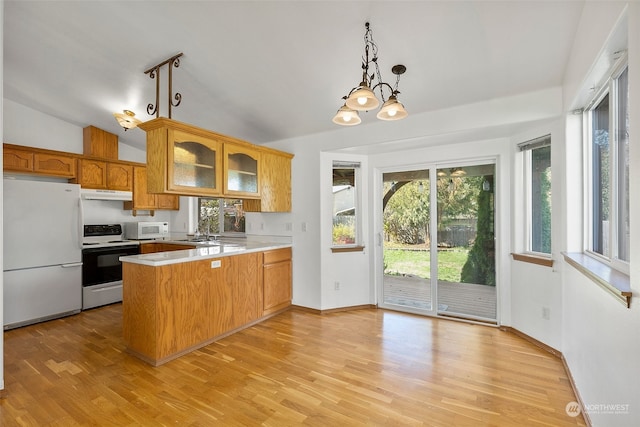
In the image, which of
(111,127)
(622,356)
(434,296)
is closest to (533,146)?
(434,296)

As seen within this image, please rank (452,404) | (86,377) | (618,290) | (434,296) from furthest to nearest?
1. (434,296)
2. (86,377)
3. (452,404)
4. (618,290)

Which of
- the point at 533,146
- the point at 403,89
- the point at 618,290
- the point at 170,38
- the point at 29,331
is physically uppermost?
the point at 170,38

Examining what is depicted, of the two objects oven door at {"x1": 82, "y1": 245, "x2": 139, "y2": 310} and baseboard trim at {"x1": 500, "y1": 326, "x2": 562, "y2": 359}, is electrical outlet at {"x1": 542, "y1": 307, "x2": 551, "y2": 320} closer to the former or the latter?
baseboard trim at {"x1": 500, "y1": 326, "x2": 562, "y2": 359}

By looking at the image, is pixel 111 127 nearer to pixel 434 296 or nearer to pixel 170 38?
pixel 170 38

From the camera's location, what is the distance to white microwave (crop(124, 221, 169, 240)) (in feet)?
15.5

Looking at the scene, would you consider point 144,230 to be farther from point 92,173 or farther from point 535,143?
point 535,143

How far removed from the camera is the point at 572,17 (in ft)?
6.41

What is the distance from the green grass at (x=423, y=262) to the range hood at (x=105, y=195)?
401cm

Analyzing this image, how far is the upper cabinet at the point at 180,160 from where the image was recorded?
2.79m

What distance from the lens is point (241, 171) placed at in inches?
143

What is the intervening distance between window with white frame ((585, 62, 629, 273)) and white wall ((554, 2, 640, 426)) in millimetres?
90

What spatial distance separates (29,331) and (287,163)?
11.4 feet

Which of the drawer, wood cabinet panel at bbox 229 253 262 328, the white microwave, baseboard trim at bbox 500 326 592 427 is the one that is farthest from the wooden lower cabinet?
baseboard trim at bbox 500 326 592 427

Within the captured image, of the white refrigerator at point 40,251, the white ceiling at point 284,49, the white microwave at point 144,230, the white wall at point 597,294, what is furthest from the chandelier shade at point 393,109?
the white microwave at point 144,230
